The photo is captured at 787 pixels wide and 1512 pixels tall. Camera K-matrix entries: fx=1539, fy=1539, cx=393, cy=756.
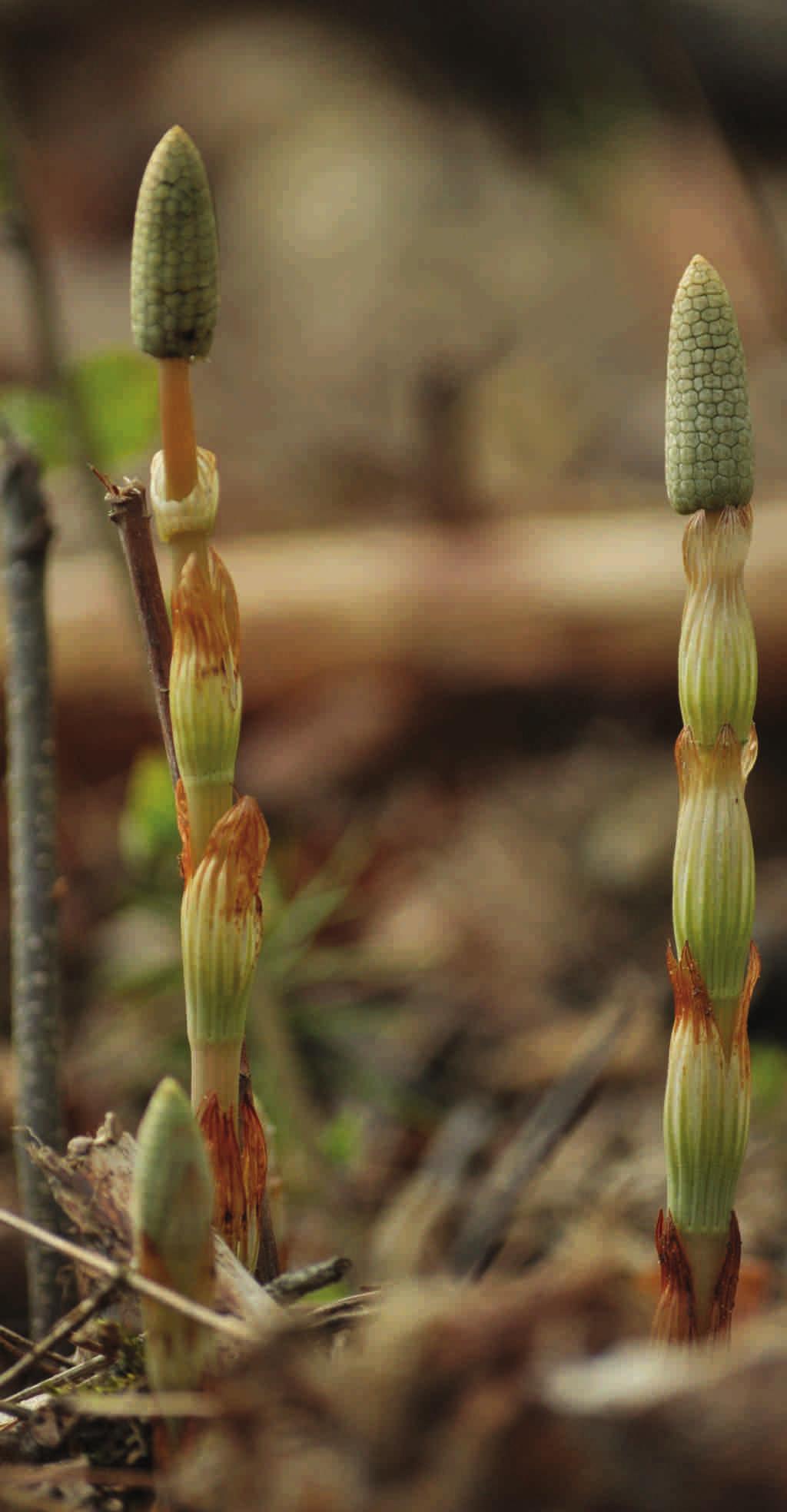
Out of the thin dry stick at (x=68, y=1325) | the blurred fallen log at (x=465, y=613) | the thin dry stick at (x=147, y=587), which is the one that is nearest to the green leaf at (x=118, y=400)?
the thin dry stick at (x=147, y=587)

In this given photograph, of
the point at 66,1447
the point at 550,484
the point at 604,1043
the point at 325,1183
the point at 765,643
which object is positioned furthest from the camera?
the point at 550,484

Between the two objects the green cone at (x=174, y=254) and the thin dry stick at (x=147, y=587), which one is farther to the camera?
the thin dry stick at (x=147, y=587)

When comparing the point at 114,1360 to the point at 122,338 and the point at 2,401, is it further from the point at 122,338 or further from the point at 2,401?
the point at 122,338

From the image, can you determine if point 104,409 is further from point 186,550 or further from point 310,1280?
point 310,1280

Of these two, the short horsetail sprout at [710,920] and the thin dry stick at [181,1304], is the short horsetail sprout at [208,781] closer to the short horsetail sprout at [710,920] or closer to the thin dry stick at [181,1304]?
the thin dry stick at [181,1304]

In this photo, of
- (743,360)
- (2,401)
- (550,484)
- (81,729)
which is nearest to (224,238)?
(550,484)
